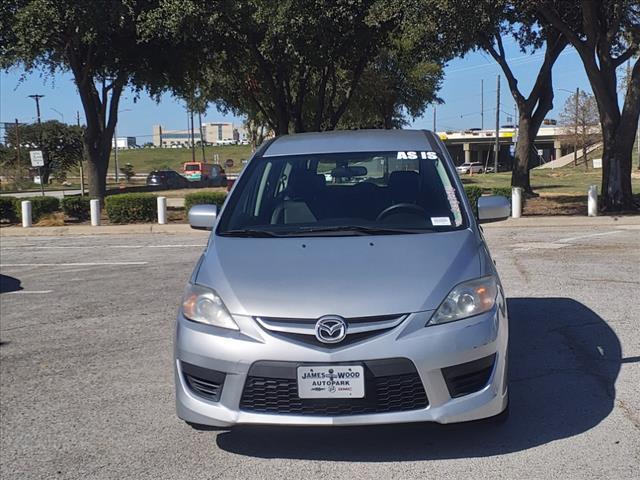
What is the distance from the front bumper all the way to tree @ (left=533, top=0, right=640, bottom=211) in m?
15.0

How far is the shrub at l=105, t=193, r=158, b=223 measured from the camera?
780 inches

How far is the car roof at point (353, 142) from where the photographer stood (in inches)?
212

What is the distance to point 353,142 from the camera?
5527 millimetres

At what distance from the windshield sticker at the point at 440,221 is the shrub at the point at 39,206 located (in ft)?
58.1

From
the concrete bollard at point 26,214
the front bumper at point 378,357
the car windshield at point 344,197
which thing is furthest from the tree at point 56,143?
the front bumper at point 378,357

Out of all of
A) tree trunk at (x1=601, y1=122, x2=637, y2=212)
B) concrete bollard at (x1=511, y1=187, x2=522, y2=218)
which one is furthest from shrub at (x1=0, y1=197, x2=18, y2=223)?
tree trunk at (x1=601, y1=122, x2=637, y2=212)

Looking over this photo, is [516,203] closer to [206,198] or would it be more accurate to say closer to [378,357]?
[206,198]

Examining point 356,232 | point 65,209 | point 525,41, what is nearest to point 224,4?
point 65,209

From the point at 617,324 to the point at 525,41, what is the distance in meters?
19.8

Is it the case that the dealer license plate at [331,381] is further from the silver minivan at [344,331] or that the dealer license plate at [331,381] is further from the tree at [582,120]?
the tree at [582,120]

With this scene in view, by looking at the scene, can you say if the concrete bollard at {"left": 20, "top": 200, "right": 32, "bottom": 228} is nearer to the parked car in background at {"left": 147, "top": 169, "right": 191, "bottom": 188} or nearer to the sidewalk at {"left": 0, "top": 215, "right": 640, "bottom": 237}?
the sidewalk at {"left": 0, "top": 215, "right": 640, "bottom": 237}

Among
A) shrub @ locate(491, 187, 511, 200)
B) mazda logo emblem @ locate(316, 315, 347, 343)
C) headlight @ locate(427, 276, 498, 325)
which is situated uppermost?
headlight @ locate(427, 276, 498, 325)

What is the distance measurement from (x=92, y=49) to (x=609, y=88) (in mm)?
13780

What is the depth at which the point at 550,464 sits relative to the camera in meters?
3.87
